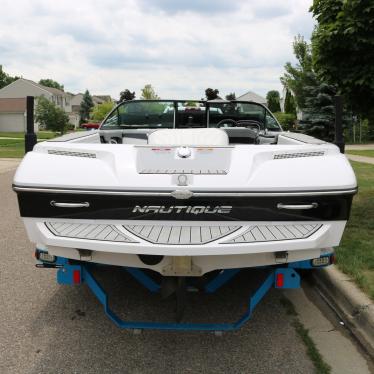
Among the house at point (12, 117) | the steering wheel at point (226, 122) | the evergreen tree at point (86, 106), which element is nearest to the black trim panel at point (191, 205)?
the steering wheel at point (226, 122)

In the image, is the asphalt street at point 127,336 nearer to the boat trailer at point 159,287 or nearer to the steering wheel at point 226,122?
the boat trailer at point 159,287

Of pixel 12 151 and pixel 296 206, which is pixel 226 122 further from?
pixel 12 151

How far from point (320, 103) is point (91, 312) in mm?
20358

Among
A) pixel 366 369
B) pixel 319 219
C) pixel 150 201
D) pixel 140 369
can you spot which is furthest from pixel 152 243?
pixel 366 369

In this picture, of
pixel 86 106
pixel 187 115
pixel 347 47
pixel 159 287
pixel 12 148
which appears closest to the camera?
pixel 159 287

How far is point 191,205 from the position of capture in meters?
2.87

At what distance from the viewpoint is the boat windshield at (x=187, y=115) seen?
18.7 feet

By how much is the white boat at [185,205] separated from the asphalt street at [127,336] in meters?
0.65

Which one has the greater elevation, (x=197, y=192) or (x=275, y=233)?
(x=197, y=192)

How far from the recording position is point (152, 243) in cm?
279

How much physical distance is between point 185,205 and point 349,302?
6.01 ft

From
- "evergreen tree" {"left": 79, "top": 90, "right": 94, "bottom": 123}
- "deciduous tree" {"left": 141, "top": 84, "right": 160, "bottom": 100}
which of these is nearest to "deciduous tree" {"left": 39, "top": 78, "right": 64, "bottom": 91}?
"evergreen tree" {"left": 79, "top": 90, "right": 94, "bottom": 123}

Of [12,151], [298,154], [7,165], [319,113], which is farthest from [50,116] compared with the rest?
[298,154]

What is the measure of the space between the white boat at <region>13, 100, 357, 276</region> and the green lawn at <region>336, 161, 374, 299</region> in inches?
48.4
